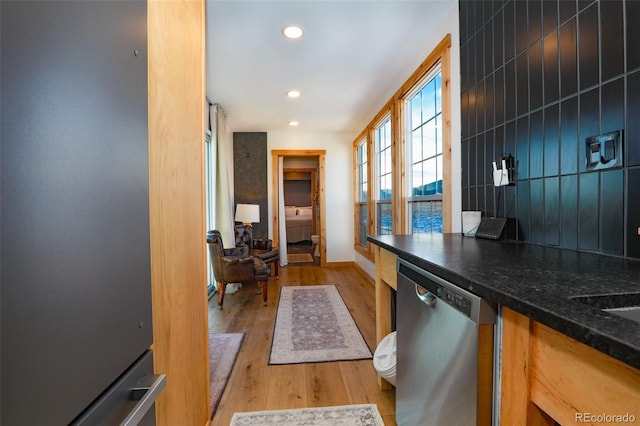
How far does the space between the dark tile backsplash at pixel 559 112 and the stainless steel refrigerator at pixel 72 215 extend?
1455mm

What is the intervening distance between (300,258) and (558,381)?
19.2 feet

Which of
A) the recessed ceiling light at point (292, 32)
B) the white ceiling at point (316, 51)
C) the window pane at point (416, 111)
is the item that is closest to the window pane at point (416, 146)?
the window pane at point (416, 111)

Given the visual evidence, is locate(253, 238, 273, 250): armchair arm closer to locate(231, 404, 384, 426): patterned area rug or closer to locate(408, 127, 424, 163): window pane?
locate(408, 127, 424, 163): window pane

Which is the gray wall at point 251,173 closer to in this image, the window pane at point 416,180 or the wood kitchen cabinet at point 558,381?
the window pane at point 416,180

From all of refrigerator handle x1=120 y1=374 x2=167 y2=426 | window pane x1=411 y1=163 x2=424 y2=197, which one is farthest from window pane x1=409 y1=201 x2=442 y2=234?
refrigerator handle x1=120 y1=374 x2=167 y2=426

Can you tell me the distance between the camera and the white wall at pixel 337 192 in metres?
5.49

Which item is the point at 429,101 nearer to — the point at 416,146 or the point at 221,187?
the point at 416,146

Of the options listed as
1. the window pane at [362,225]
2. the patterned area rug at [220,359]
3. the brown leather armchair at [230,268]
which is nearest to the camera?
the patterned area rug at [220,359]

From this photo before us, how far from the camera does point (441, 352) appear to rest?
92 centimetres

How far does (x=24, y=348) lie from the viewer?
0.37 metres

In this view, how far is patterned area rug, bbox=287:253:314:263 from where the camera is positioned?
6012 millimetres

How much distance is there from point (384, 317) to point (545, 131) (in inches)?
50.5

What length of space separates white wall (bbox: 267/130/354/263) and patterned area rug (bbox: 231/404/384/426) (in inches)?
154

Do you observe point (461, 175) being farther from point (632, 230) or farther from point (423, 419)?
point (423, 419)
